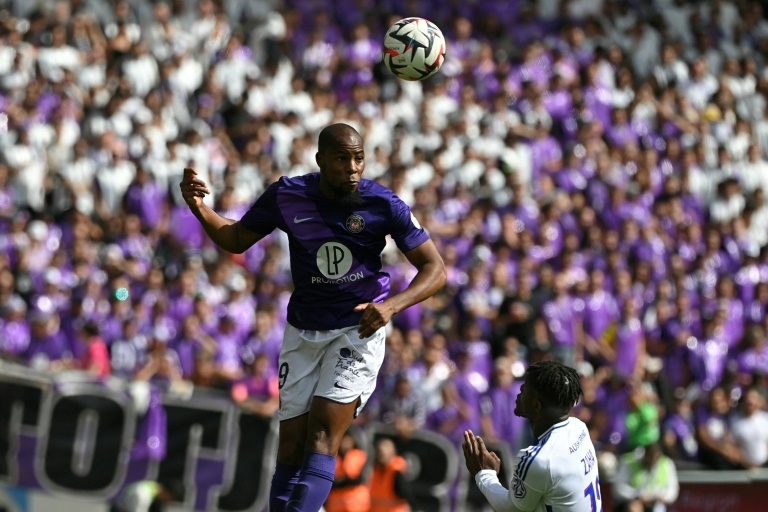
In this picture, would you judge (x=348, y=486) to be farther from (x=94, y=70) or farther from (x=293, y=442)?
(x=94, y=70)

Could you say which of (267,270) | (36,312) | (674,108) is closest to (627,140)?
(674,108)

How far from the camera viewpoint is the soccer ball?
30.2 feet

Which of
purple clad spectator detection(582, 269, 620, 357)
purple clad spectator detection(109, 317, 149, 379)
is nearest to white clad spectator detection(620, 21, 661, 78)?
purple clad spectator detection(582, 269, 620, 357)

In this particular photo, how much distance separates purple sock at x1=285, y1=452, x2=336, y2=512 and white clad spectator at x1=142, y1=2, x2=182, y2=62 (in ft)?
40.9

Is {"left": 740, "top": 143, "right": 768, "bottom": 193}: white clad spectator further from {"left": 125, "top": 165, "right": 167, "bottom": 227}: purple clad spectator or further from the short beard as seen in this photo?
the short beard

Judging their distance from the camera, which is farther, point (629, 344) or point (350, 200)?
point (629, 344)

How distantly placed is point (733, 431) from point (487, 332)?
3.21 meters

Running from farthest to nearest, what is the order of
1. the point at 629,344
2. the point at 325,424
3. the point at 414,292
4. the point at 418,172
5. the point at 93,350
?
the point at 418,172, the point at 629,344, the point at 93,350, the point at 325,424, the point at 414,292

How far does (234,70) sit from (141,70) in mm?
1547

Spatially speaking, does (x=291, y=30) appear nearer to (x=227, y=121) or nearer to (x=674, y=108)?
(x=227, y=121)

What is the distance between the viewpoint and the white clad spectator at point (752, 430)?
52.0 feet

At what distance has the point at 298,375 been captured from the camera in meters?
8.09

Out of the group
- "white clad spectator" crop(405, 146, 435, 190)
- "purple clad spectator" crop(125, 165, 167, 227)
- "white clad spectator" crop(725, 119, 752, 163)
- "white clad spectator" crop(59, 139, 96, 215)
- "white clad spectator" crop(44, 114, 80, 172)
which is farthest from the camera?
"white clad spectator" crop(725, 119, 752, 163)

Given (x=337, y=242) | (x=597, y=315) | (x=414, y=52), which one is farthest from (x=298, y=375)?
(x=597, y=315)
